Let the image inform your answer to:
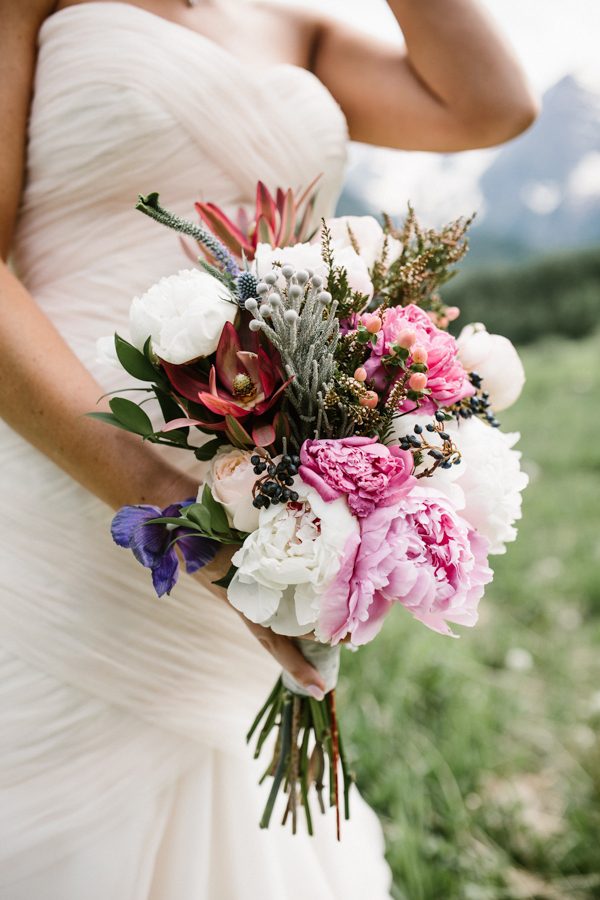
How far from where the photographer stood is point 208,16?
63.7 inches

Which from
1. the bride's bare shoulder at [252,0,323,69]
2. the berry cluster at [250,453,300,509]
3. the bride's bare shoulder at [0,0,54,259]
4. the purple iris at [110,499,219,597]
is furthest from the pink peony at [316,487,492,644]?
the bride's bare shoulder at [252,0,323,69]

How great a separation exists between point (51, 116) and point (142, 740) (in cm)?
123

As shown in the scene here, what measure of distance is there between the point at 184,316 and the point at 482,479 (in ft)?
1.62

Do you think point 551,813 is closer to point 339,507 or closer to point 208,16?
point 339,507

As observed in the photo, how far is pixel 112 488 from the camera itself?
49.9 inches

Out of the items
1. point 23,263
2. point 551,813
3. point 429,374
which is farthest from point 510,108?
point 551,813

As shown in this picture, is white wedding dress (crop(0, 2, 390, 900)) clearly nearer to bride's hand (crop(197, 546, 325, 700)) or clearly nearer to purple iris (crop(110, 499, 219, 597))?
bride's hand (crop(197, 546, 325, 700))

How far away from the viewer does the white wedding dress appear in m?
1.35

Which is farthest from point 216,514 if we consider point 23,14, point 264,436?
point 23,14

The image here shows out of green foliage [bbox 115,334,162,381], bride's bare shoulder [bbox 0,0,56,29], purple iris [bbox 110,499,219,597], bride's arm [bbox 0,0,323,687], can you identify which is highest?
bride's bare shoulder [bbox 0,0,56,29]

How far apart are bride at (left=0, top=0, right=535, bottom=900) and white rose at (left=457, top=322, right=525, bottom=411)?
54 centimetres

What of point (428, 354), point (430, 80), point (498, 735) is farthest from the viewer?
point (498, 735)

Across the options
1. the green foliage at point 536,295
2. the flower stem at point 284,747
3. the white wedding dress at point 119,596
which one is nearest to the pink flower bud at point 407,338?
the white wedding dress at point 119,596

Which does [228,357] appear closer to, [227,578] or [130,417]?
[130,417]
